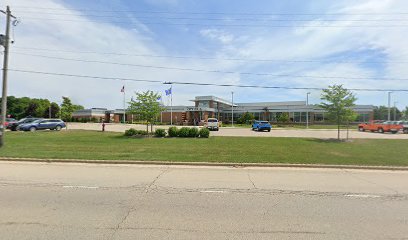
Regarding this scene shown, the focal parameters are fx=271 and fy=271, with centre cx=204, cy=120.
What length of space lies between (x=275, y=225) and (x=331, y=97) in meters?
20.5

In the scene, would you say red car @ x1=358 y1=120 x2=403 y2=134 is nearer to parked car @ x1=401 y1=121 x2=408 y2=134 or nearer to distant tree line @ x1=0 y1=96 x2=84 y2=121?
parked car @ x1=401 y1=121 x2=408 y2=134

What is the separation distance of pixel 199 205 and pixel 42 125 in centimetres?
3320

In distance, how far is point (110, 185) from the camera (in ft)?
23.5

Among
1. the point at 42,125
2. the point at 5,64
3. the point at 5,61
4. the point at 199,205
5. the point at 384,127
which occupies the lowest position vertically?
the point at 199,205

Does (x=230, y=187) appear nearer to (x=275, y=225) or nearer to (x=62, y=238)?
(x=275, y=225)

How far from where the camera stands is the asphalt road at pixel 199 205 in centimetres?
418

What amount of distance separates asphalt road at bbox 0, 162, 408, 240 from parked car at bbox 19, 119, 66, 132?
84.7 ft

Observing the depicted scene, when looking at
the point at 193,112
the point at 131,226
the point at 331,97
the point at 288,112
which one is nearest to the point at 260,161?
the point at 131,226

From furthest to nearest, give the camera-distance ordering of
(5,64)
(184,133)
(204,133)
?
(184,133) → (204,133) → (5,64)

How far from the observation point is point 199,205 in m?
5.51

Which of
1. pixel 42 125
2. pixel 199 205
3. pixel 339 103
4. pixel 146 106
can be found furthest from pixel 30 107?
pixel 199 205

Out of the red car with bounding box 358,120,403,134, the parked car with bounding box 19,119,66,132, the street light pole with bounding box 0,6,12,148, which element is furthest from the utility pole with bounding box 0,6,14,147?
the red car with bounding box 358,120,403,134

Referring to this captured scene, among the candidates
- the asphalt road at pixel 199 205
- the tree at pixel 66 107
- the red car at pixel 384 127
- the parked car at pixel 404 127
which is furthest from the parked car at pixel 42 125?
the parked car at pixel 404 127

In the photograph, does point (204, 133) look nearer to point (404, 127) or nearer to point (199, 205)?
point (199, 205)
